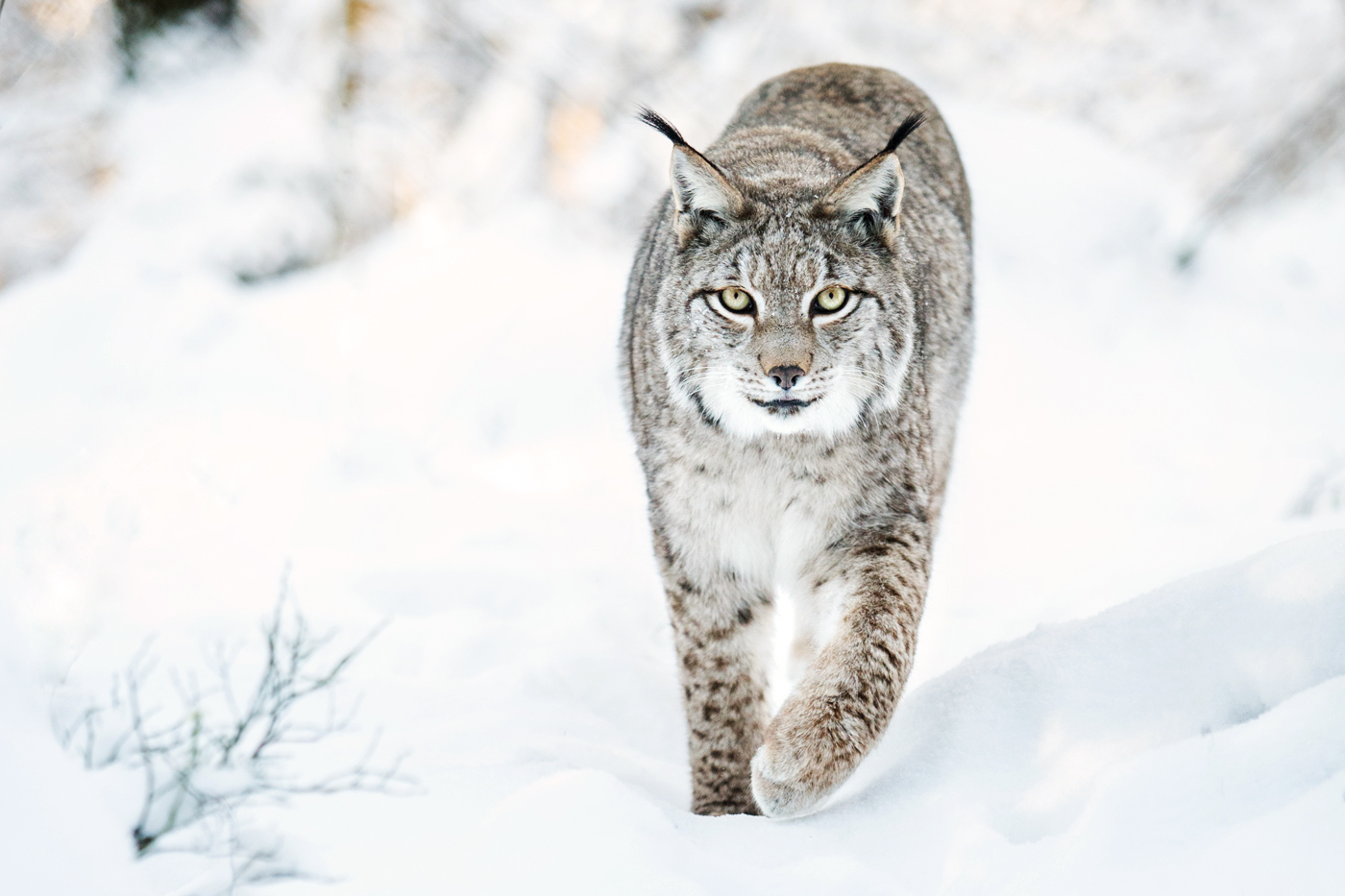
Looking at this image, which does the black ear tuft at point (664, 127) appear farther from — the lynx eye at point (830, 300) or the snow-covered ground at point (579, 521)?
the snow-covered ground at point (579, 521)

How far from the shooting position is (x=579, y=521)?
4.11 m

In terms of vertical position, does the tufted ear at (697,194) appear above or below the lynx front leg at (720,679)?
above

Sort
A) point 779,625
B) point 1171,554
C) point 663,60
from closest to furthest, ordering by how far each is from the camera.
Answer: point 1171,554 < point 779,625 < point 663,60

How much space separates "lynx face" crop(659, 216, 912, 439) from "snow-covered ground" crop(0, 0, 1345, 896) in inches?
24.3

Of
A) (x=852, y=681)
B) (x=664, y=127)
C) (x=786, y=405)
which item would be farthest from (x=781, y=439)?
(x=664, y=127)

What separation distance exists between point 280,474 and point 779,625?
2228mm

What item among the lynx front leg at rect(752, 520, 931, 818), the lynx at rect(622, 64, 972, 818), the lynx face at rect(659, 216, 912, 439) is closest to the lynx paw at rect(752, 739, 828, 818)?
the lynx front leg at rect(752, 520, 931, 818)

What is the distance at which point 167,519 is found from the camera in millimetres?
3883

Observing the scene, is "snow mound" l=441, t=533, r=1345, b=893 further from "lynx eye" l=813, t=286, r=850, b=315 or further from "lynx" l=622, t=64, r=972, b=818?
"lynx eye" l=813, t=286, r=850, b=315

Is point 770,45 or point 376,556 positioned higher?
point 770,45

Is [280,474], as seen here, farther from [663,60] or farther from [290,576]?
[663,60]

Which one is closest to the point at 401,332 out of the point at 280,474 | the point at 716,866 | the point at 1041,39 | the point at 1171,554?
the point at 280,474

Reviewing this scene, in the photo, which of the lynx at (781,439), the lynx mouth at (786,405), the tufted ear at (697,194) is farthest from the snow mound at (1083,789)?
the tufted ear at (697,194)

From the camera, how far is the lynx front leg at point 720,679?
2.39 metres
